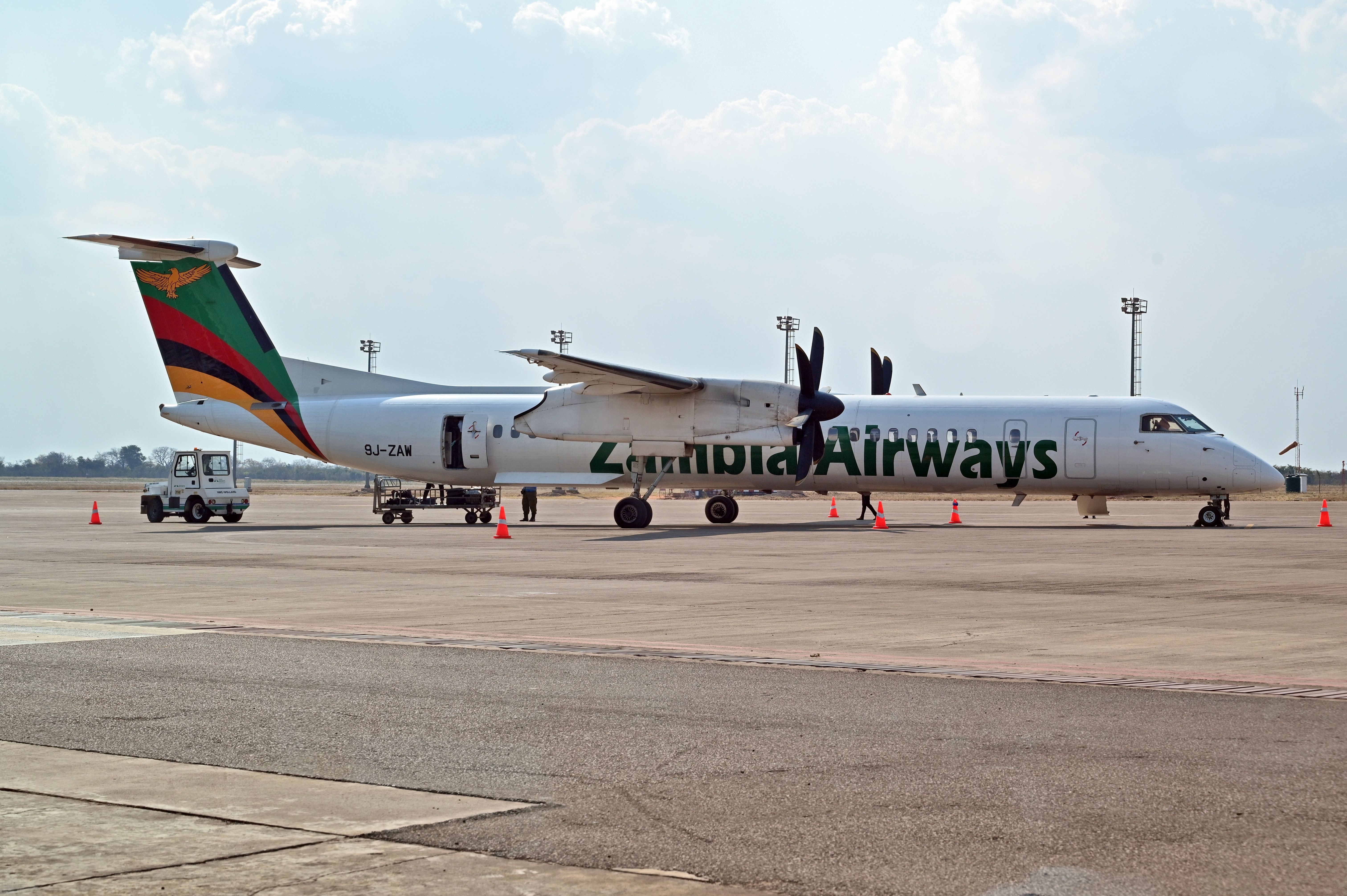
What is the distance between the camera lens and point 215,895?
16.0ft

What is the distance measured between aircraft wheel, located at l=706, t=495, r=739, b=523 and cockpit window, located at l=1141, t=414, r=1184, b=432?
37.2 ft

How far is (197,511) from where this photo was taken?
41031 mm

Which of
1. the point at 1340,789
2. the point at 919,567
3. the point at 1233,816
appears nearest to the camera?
the point at 1233,816

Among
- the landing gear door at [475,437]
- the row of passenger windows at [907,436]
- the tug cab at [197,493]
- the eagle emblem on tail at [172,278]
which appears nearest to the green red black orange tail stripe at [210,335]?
the eagle emblem on tail at [172,278]

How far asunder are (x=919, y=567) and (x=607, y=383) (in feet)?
50.8

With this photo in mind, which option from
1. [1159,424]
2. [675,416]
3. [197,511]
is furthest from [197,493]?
[1159,424]

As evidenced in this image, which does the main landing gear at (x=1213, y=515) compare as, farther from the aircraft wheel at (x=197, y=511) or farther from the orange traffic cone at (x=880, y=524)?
the aircraft wheel at (x=197, y=511)

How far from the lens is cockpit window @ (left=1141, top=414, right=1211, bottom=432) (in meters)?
35.0

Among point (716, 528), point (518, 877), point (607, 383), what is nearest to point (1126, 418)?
point (716, 528)

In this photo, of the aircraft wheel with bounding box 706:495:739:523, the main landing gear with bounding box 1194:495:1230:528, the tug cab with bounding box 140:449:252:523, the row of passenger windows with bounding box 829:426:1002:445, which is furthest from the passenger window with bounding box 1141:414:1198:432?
the tug cab with bounding box 140:449:252:523

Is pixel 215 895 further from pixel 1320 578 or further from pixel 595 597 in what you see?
pixel 1320 578

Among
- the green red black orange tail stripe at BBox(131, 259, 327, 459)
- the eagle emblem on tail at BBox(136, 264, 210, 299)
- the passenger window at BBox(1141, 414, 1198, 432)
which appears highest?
the eagle emblem on tail at BBox(136, 264, 210, 299)

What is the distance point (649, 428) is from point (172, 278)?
1519 centimetres

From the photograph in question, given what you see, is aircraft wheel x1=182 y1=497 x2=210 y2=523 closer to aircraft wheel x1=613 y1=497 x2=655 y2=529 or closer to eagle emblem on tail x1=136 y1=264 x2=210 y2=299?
eagle emblem on tail x1=136 y1=264 x2=210 y2=299
